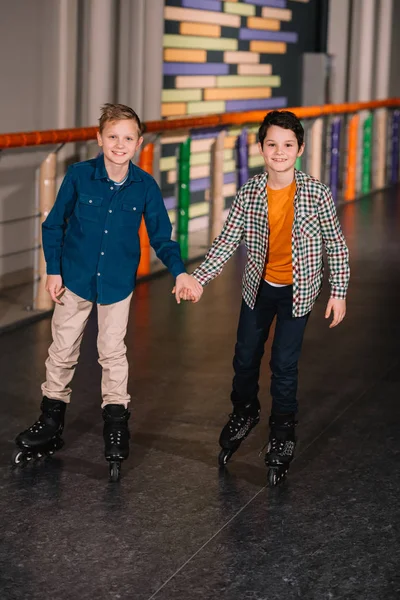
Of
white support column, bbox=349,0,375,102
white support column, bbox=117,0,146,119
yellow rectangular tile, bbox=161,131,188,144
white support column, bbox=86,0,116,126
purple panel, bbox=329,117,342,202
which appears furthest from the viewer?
white support column, bbox=349,0,375,102

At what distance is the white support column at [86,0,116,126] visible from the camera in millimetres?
8070

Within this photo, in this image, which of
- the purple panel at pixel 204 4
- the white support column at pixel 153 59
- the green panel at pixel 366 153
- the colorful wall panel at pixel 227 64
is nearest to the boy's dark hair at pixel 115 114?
the white support column at pixel 153 59

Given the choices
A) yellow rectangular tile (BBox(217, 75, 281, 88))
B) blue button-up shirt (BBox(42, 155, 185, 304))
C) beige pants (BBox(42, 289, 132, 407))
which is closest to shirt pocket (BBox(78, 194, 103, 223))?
blue button-up shirt (BBox(42, 155, 185, 304))

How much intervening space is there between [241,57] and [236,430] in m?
7.89

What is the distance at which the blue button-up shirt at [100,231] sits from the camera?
4.21 m

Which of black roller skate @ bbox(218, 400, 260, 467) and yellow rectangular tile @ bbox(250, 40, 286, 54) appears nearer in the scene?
black roller skate @ bbox(218, 400, 260, 467)

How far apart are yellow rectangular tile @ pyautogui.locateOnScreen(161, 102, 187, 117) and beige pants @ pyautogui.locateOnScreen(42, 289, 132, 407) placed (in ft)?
19.2

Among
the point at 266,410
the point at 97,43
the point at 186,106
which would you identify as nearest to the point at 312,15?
the point at 186,106

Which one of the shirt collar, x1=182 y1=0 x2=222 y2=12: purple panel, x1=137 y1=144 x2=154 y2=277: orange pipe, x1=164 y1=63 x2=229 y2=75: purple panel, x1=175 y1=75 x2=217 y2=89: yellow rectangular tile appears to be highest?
x1=182 y1=0 x2=222 y2=12: purple panel

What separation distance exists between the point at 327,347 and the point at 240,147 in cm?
403

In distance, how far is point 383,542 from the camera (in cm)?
377

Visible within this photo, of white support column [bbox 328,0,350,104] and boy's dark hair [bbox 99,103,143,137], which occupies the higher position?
white support column [bbox 328,0,350,104]

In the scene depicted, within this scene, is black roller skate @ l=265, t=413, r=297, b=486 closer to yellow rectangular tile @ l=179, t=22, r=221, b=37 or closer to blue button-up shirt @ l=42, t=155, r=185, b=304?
blue button-up shirt @ l=42, t=155, r=185, b=304

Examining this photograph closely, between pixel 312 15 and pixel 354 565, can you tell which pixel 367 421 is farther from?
pixel 312 15
